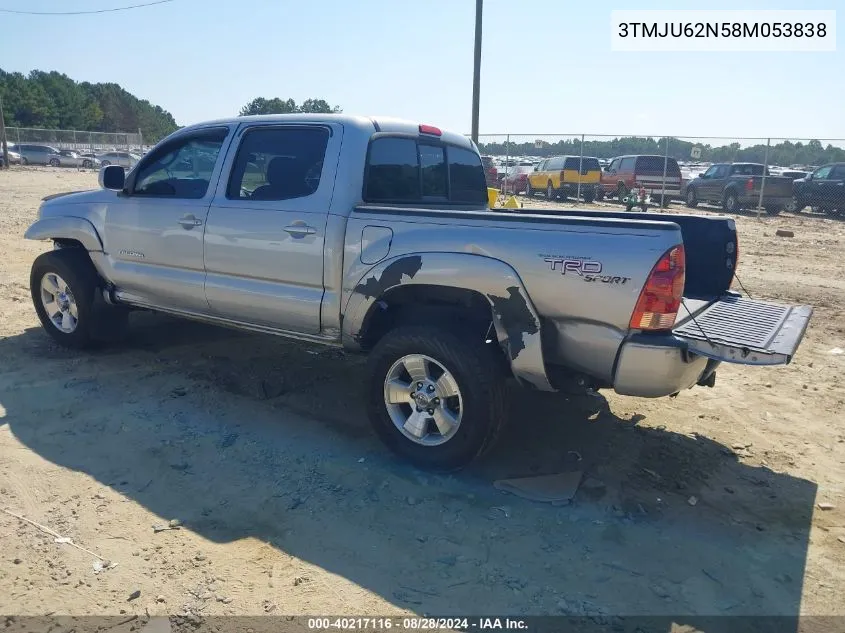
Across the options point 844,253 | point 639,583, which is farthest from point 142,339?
point 844,253

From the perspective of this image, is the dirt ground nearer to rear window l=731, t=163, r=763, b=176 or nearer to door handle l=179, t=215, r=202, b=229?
door handle l=179, t=215, r=202, b=229

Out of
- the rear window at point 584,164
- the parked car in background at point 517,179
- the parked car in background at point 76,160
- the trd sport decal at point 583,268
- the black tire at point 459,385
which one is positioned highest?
the parked car in background at point 76,160

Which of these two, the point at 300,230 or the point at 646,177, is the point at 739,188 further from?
the point at 300,230

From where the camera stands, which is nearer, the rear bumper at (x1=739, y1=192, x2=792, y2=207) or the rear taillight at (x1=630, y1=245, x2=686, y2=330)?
the rear taillight at (x1=630, y1=245, x2=686, y2=330)

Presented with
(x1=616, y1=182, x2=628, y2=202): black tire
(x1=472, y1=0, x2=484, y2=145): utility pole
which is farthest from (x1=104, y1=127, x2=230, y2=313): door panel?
(x1=616, y1=182, x2=628, y2=202): black tire

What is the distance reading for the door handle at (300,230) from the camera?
397 cm

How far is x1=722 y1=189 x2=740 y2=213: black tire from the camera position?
2080 cm

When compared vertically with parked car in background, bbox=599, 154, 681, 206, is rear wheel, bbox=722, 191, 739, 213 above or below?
below

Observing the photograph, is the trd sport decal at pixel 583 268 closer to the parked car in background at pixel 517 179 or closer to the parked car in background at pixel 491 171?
the parked car in background at pixel 491 171

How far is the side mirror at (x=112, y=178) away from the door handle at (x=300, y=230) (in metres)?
1.89

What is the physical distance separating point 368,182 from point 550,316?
1.57m

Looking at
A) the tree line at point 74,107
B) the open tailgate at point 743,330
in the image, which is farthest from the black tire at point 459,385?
the tree line at point 74,107

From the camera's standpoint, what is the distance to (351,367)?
211 inches

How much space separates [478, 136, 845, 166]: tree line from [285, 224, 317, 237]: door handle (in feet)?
56.2
